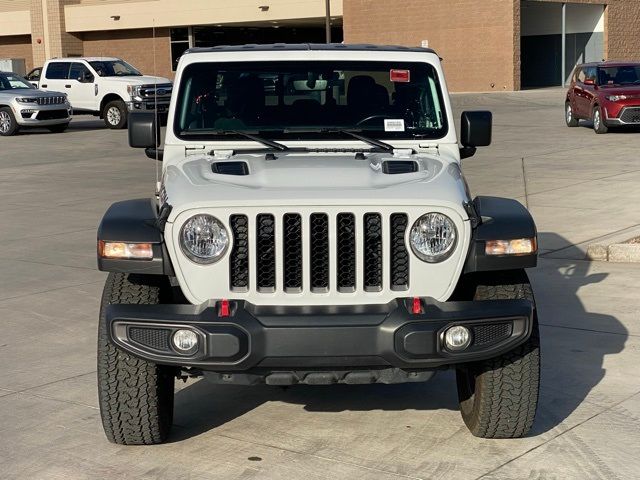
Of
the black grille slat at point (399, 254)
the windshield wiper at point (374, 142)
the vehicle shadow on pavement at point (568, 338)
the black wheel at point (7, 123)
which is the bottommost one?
the black wheel at point (7, 123)

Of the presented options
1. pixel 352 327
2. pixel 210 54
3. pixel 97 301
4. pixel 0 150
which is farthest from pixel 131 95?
pixel 352 327


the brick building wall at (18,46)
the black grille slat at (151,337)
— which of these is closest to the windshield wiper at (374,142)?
the black grille slat at (151,337)

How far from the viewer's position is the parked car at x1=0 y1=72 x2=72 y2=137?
2942cm

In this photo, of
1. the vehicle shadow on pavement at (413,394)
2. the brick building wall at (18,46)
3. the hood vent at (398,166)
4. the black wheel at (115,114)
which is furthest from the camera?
the brick building wall at (18,46)

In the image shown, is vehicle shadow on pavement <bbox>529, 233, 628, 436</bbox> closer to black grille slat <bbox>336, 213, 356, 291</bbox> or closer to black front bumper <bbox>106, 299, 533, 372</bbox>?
black front bumper <bbox>106, 299, 533, 372</bbox>

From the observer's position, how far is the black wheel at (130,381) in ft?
17.5

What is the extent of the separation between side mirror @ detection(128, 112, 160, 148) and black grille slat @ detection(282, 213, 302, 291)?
5.41 ft

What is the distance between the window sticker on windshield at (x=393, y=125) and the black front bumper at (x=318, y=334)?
1.64m

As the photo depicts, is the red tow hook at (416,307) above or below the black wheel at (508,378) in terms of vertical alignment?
above

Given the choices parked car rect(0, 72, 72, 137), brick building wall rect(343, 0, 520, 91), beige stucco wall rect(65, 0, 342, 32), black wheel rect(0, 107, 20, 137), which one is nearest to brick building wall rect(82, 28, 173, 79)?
beige stucco wall rect(65, 0, 342, 32)

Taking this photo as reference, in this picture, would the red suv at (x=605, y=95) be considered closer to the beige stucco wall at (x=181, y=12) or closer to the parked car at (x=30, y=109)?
the parked car at (x=30, y=109)

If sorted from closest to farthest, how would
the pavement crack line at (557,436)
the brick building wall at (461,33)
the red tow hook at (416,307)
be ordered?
the red tow hook at (416,307)
the pavement crack line at (557,436)
the brick building wall at (461,33)

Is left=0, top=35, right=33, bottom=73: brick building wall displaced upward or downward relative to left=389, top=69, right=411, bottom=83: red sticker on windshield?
downward

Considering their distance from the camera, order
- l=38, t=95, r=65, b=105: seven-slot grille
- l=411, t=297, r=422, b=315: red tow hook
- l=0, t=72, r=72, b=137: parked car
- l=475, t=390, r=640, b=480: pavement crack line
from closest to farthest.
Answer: l=411, t=297, r=422, b=315: red tow hook → l=475, t=390, r=640, b=480: pavement crack line → l=0, t=72, r=72, b=137: parked car → l=38, t=95, r=65, b=105: seven-slot grille
